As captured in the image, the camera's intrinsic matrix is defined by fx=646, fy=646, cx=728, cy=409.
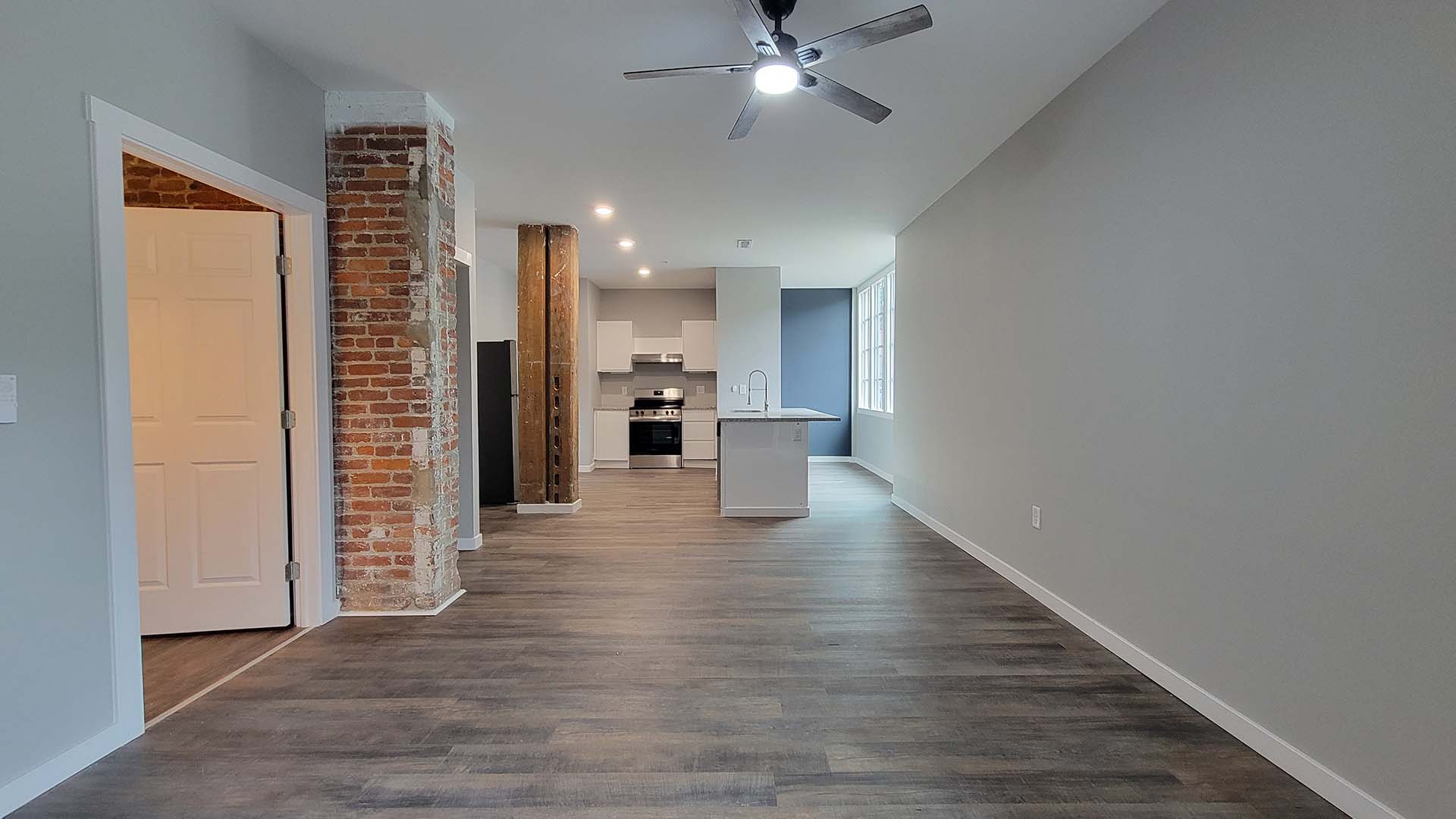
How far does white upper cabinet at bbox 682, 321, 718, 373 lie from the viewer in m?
9.74

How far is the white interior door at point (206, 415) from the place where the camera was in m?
3.14

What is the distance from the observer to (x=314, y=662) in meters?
2.92

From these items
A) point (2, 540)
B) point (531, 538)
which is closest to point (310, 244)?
point (2, 540)

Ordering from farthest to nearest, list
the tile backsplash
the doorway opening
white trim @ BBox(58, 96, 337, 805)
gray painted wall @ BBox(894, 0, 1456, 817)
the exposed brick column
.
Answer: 1. the tile backsplash
2. the exposed brick column
3. the doorway opening
4. white trim @ BBox(58, 96, 337, 805)
5. gray painted wall @ BBox(894, 0, 1456, 817)

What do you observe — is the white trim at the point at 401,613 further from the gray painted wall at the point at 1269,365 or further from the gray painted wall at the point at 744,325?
the gray painted wall at the point at 744,325

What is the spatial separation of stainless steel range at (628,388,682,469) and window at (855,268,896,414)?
2.86 metres

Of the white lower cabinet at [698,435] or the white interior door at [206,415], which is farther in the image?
the white lower cabinet at [698,435]

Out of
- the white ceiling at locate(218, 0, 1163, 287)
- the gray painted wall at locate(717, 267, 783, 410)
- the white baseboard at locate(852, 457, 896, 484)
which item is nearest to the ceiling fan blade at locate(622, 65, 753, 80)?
the white ceiling at locate(218, 0, 1163, 287)

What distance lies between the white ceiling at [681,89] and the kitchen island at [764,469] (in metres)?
2.00

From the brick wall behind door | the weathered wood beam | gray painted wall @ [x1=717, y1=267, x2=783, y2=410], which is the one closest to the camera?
the brick wall behind door

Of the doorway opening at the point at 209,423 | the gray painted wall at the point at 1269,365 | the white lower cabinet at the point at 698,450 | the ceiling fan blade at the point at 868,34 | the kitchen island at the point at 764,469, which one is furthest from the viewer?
the white lower cabinet at the point at 698,450

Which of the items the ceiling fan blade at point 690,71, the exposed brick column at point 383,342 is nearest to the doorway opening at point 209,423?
the exposed brick column at point 383,342

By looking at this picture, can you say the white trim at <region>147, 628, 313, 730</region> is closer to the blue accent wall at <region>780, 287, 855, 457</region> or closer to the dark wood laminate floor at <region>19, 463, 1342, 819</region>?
the dark wood laminate floor at <region>19, 463, 1342, 819</region>

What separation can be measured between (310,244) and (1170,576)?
4.27m
